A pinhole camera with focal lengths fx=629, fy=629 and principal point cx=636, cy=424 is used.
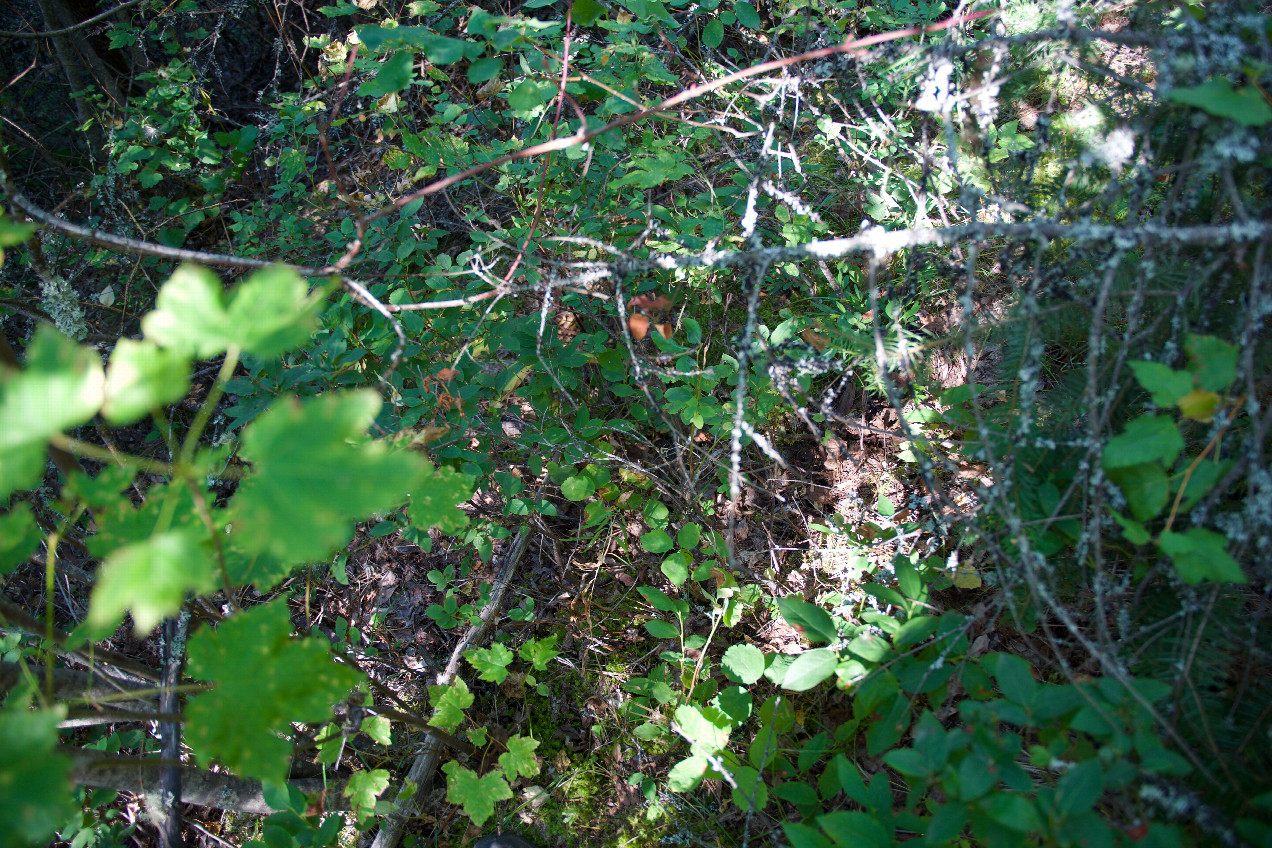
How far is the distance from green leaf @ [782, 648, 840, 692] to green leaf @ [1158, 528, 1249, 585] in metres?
0.66

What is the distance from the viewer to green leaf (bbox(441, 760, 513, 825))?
181cm

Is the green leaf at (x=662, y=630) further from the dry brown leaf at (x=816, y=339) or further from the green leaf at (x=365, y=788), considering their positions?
the dry brown leaf at (x=816, y=339)

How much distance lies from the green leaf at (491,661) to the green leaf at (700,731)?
64cm

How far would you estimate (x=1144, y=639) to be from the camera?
3.81 feet

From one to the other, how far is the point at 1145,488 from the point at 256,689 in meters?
1.48

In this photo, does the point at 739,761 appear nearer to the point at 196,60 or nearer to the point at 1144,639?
the point at 1144,639

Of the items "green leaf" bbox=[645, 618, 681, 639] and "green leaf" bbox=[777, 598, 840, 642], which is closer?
"green leaf" bbox=[777, 598, 840, 642]

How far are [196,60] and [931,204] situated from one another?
437 centimetres

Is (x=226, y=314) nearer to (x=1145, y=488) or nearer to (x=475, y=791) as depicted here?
(x=1145, y=488)

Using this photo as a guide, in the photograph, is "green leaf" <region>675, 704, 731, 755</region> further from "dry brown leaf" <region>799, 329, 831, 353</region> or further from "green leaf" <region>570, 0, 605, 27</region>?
"green leaf" <region>570, 0, 605, 27</region>

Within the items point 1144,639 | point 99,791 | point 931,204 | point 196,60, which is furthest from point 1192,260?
point 196,60

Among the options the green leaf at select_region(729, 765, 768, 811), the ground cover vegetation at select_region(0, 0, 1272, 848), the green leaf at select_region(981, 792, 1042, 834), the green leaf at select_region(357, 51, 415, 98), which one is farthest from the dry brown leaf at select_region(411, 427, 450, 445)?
the green leaf at select_region(981, 792, 1042, 834)

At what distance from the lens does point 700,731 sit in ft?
5.40

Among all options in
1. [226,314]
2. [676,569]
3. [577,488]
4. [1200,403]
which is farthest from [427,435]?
[1200,403]
